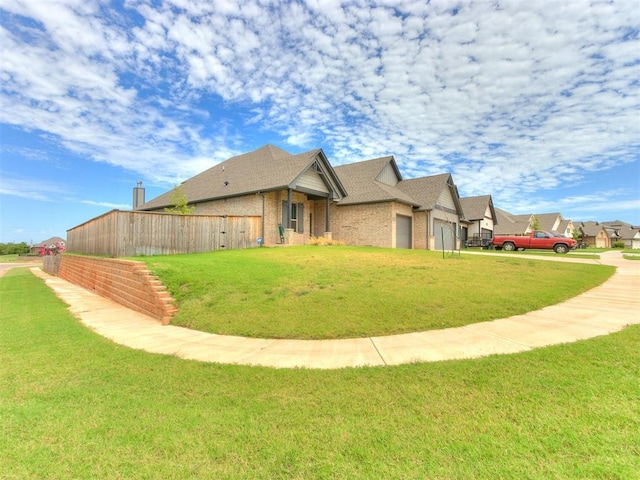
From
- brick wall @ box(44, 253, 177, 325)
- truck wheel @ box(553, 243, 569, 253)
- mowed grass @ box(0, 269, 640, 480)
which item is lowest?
mowed grass @ box(0, 269, 640, 480)

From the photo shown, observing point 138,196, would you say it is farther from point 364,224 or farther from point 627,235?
point 627,235

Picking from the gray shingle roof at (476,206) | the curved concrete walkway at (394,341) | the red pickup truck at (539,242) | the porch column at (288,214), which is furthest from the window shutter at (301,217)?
the gray shingle roof at (476,206)

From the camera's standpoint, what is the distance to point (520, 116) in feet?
62.6

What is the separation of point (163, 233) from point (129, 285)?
6.07 meters

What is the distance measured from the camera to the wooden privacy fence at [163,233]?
533 inches

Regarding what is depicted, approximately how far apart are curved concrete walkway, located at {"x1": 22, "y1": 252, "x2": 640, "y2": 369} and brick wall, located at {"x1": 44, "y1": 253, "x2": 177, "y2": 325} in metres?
0.53

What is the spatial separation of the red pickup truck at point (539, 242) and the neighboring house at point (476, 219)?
8285 mm

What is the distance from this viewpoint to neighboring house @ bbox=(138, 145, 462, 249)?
62.4 ft

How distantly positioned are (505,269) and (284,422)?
436 inches

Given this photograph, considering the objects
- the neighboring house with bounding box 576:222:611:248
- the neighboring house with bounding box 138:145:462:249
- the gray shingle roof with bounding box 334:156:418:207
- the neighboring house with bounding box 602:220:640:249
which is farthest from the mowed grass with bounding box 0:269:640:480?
the neighboring house with bounding box 602:220:640:249

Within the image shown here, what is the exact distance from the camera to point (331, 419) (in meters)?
2.83

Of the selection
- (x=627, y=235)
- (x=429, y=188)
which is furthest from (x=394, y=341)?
(x=627, y=235)

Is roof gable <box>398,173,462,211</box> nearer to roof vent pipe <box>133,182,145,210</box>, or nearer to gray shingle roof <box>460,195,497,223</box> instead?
gray shingle roof <box>460,195,497,223</box>

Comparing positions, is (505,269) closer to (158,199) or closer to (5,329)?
(5,329)
